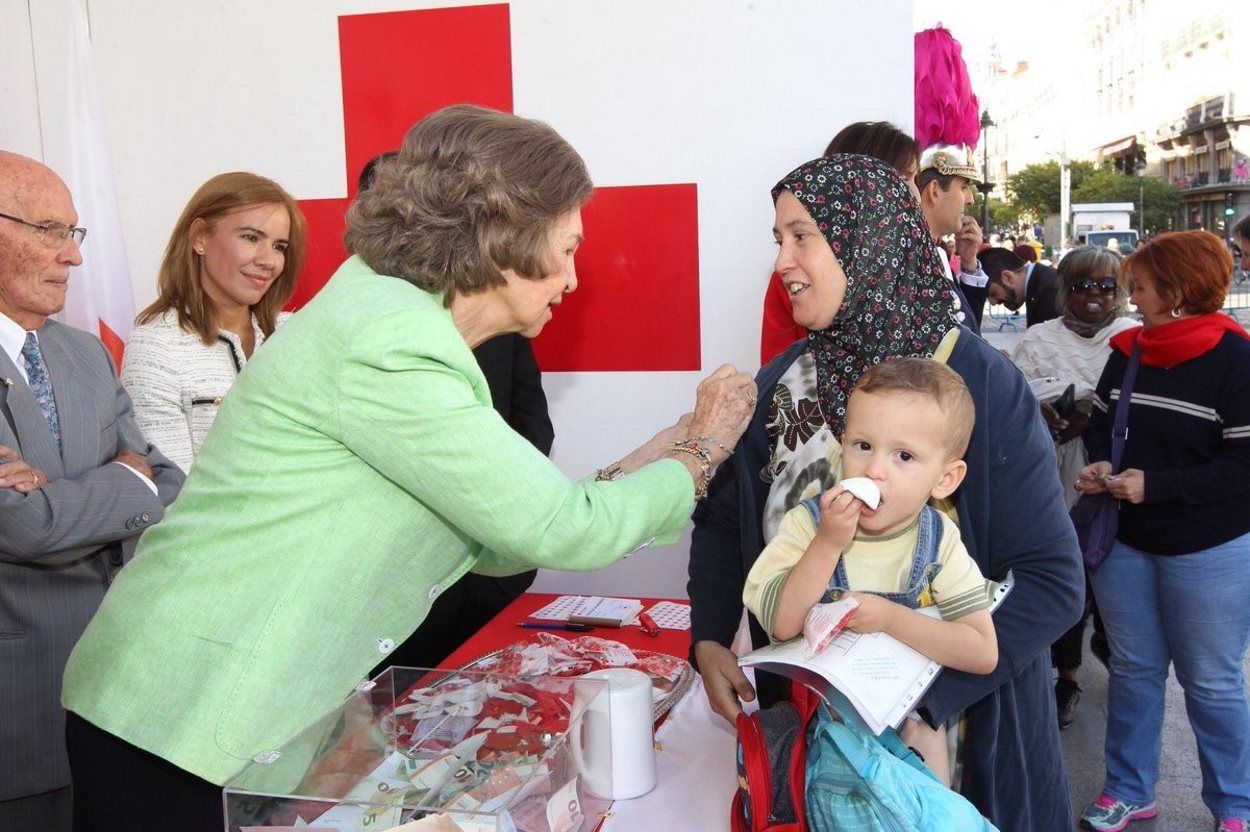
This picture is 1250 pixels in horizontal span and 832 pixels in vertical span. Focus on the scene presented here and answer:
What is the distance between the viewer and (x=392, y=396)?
3.20ft

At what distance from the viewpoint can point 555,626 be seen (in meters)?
1.84

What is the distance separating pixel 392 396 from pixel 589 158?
1.50 metres

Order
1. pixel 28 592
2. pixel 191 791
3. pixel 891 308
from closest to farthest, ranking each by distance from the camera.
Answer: pixel 191 791
pixel 891 308
pixel 28 592

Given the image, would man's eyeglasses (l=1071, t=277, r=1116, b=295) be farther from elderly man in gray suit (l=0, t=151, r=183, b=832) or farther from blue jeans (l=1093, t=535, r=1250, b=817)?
elderly man in gray suit (l=0, t=151, r=183, b=832)

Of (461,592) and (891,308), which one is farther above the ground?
(891,308)

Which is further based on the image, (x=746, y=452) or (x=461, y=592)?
(x=461, y=592)

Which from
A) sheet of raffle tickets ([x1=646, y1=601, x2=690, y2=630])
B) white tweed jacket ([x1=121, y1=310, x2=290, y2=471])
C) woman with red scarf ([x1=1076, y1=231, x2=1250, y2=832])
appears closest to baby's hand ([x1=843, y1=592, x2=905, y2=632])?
sheet of raffle tickets ([x1=646, y1=601, x2=690, y2=630])

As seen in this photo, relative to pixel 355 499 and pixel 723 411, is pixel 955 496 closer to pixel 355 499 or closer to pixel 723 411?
pixel 723 411

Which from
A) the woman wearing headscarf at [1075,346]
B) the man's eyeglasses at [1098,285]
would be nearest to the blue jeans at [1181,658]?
the woman wearing headscarf at [1075,346]

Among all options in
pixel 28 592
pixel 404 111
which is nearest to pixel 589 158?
Result: pixel 404 111

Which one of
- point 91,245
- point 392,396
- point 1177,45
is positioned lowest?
point 392,396

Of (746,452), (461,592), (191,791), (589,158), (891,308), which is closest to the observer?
(191,791)

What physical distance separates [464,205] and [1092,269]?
9.38 ft

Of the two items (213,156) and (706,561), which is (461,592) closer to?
(706,561)
